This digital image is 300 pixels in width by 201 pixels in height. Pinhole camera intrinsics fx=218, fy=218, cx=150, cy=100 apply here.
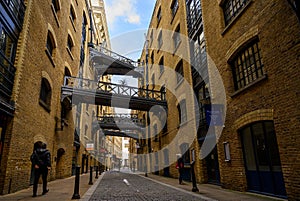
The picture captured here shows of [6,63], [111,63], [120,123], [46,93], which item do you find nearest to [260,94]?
[6,63]

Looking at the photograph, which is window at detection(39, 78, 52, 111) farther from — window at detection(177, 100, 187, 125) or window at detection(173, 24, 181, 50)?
window at detection(173, 24, 181, 50)

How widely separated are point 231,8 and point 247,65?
279 cm

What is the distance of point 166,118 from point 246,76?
30.8 feet

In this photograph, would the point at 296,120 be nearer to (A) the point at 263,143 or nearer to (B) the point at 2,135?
(A) the point at 263,143

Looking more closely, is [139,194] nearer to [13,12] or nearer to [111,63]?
[13,12]

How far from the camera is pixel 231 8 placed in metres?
8.82

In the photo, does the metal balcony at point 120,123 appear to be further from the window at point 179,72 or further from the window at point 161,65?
the window at point 179,72

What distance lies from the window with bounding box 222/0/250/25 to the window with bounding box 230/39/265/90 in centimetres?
157

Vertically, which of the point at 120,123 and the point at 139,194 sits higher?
the point at 120,123

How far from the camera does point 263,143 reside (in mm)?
6629

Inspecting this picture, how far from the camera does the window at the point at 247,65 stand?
7.02 meters

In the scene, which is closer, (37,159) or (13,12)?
(37,159)

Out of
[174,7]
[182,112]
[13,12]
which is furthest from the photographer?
[174,7]

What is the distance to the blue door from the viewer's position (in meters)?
6.08
